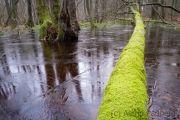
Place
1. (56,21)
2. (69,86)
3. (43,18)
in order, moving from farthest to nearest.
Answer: (43,18) < (56,21) < (69,86)

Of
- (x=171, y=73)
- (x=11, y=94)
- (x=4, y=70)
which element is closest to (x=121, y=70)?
(x=11, y=94)

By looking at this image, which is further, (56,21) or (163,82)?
(56,21)

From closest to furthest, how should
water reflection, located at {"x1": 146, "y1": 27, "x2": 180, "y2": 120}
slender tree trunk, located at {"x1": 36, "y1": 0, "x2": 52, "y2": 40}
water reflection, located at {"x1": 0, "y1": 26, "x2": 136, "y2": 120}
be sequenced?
water reflection, located at {"x1": 146, "y1": 27, "x2": 180, "y2": 120}, water reflection, located at {"x1": 0, "y1": 26, "x2": 136, "y2": 120}, slender tree trunk, located at {"x1": 36, "y1": 0, "x2": 52, "y2": 40}

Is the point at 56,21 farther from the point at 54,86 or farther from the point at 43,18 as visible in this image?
the point at 54,86

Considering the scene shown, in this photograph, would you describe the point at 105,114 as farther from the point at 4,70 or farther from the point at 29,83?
the point at 4,70

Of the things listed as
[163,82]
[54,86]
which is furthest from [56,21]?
[163,82]

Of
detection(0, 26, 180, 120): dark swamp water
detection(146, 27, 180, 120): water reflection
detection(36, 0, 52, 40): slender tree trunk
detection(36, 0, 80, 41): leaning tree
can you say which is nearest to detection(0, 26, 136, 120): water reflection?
detection(0, 26, 180, 120): dark swamp water

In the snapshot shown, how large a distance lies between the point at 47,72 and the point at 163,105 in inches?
138

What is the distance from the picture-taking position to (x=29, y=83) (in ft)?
15.9

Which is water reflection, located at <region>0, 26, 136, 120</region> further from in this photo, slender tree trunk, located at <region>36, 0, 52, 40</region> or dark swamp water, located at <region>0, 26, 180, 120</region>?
slender tree trunk, located at <region>36, 0, 52, 40</region>

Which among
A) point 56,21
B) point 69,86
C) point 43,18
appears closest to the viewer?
point 69,86

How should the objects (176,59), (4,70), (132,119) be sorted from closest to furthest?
1. (132,119)
2. (4,70)
3. (176,59)

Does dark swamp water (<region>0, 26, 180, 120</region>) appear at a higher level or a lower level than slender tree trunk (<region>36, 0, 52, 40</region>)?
lower

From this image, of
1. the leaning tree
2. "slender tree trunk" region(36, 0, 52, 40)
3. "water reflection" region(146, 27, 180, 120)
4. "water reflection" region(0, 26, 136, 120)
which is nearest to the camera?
"water reflection" region(146, 27, 180, 120)
